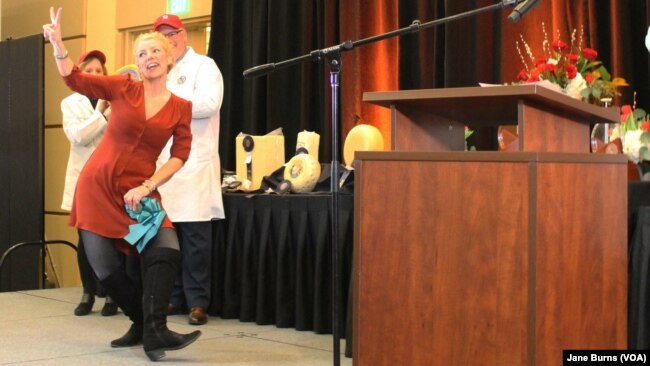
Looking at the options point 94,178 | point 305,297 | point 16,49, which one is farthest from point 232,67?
point 94,178

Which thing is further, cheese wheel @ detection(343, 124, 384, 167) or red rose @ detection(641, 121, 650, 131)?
cheese wheel @ detection(343, 124, 384, 167)

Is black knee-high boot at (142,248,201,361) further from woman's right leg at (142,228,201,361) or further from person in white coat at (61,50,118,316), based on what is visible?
person in white coat at (61,50,118,316)

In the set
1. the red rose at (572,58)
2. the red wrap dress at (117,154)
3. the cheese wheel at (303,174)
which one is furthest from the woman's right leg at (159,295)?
the red rose at (572,58)

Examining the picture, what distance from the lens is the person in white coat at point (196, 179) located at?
157 inches

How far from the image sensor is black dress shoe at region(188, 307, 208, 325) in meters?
4.02

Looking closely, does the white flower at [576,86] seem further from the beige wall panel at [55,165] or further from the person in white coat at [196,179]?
the beige wall panel at [55,165]

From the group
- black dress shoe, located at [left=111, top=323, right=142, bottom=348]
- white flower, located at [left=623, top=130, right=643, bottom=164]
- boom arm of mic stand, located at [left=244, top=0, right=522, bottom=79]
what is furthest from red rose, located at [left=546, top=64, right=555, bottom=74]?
black dress shoe, located at [left=111, top=323, right=142, bottom=348]

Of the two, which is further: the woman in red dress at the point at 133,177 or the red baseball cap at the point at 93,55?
the red baseball cap at the point at 93,55

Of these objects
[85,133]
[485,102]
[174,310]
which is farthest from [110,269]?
[485,102]

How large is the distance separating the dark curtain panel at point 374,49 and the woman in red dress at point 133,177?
4.50 feet

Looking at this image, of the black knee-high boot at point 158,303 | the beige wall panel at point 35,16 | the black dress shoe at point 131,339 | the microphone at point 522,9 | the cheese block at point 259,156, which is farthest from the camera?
the beige wall panel at point 35,16

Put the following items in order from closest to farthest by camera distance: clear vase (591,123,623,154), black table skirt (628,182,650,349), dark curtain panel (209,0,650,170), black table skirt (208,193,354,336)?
black table skirt (628,182,650,349) < clear vase (591,123,623,154) < black table skirt (208,193,354,336) < dark curtain panel (209,0,650,170)

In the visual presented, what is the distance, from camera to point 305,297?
3920mm

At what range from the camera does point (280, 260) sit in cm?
396
